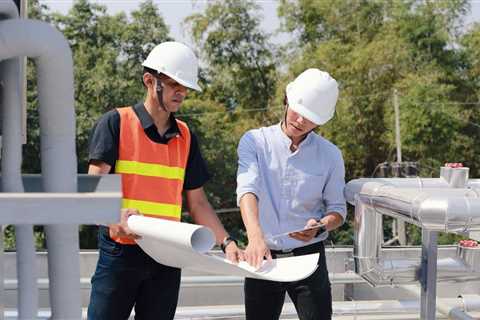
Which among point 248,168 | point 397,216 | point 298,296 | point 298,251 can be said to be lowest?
point 298,296

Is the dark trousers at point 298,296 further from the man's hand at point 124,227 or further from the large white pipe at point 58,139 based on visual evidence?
the large white pipe at point 58,139

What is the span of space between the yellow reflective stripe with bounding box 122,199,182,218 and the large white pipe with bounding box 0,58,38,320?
3.02ft

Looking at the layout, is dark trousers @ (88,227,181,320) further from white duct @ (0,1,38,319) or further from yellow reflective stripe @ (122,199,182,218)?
white duct @ (0,1,38,319)

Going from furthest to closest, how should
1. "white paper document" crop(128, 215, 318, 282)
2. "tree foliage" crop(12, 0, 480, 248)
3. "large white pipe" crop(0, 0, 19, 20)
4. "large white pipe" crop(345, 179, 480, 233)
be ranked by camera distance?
"tree foliage" crop(12, 0, 480, 248) → "large white pipe" crop(345, 179, 480, 233) → "white paper document" crop(128, 215, 318, 282) → "large white pipe" crop(0, 0, 19, 20)

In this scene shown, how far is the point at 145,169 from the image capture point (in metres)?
1.85

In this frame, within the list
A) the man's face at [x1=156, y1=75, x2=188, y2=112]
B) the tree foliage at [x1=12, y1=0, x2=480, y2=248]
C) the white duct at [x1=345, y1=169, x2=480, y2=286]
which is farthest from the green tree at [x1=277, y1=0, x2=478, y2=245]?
the man's face at [x1=156, y1=75, x2=188, y2=112]

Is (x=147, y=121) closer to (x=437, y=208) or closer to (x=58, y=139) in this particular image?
(x=437, y=208)

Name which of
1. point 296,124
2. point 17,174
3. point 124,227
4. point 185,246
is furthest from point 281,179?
point 17,174

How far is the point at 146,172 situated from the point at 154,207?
94mm

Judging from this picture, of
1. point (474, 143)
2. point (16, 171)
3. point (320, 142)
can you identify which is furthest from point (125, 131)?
point (474, 143)

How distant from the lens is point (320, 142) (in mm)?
2158

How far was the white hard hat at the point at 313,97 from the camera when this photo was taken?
201cm

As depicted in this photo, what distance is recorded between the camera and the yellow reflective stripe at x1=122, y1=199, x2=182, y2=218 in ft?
6.04

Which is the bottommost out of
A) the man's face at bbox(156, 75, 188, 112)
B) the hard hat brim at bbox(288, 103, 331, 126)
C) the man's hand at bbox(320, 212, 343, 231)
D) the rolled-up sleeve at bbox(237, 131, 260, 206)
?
the man's hand at bbox(320, 212, 343, 231)
